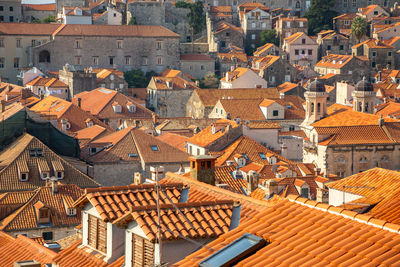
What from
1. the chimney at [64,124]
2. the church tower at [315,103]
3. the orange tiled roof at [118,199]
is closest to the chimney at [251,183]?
the orange tiled roof at [118,199]

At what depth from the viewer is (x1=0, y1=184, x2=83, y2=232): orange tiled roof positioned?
4112cm

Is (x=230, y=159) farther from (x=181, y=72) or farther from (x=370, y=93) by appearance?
(x=181, y=72)

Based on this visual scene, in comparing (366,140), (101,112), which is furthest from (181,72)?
(366,140)

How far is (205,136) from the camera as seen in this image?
214ft

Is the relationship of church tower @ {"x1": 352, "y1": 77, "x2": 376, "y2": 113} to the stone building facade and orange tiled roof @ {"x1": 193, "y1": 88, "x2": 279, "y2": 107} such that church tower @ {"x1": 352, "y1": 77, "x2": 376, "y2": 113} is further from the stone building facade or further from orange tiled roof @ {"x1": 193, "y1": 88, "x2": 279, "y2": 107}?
the stone building facade

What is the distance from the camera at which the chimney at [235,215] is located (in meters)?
13.7

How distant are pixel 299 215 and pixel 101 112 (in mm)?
76591

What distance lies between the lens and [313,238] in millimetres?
11453

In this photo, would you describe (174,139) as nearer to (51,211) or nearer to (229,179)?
(229,179)

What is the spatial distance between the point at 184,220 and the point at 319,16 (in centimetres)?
12763

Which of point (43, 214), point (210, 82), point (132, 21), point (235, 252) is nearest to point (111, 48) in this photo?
point (132, 21)

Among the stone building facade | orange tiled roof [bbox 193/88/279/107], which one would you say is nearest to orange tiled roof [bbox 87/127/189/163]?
orange tiled roof [bbox 193/88/279/107]

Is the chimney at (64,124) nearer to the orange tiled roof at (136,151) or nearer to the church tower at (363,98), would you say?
the orange tiled roof at (136,151)

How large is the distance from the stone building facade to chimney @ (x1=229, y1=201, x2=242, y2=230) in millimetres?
98144
